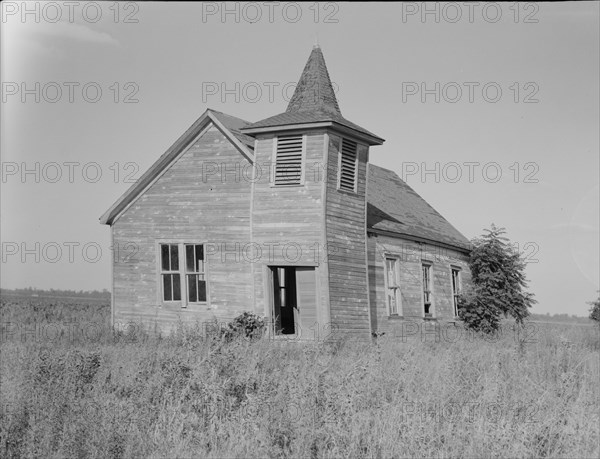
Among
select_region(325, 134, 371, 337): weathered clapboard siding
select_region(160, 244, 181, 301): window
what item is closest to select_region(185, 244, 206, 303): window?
select_region(160, 244, 181, 301): window

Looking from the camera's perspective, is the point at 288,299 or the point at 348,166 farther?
the point at 288,299

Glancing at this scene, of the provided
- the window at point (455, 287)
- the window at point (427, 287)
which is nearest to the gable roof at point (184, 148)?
the window at point (427, 287)

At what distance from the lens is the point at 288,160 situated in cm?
1838

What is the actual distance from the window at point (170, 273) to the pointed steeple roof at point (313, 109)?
4439 millimetres

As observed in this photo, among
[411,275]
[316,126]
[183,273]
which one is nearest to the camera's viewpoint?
[316,126]

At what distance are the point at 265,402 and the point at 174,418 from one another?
46.1 inches

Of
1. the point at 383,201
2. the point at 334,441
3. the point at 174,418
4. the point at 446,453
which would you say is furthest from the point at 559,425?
the point at 383,201

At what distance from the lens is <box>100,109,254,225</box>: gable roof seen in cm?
2011

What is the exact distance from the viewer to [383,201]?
79.8 ft

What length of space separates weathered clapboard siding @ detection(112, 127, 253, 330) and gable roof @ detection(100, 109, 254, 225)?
187mm

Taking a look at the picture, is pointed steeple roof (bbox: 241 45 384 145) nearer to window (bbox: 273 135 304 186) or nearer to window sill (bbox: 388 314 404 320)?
window (bbox: 273 135 304 186)

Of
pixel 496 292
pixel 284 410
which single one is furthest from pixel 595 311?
pixel 284 410

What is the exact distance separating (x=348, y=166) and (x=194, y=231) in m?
4.90

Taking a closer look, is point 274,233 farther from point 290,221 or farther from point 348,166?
point 348,166
